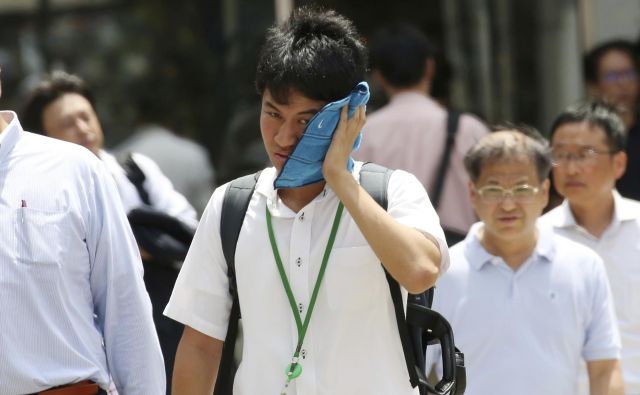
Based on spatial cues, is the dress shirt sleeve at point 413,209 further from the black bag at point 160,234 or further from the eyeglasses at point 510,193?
the black bag at point 160,234

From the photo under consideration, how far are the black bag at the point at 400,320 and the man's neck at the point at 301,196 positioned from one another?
12 centimetres

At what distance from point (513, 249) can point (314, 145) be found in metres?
1.72

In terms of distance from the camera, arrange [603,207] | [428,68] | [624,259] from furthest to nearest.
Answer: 1. [428,68]
2. [603,207]
3. [624,259]

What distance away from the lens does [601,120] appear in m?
5.57

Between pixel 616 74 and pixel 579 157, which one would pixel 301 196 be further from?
pixel 616 74

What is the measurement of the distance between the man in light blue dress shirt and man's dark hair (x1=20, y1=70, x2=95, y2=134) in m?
2.04

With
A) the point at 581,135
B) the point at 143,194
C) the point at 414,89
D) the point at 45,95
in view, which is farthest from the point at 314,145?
the point at 414,89

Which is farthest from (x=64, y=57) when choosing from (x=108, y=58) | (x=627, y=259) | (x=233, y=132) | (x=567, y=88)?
(x=627, y=259)

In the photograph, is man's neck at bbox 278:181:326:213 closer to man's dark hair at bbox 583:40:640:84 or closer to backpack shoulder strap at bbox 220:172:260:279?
backpack shoulder strap at bbox 220:172:260:279

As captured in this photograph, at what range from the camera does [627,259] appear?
5.28m

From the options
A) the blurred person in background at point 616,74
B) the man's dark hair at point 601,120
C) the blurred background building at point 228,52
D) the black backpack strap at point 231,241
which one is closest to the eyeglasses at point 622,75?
the blurred person in background at point 616,74

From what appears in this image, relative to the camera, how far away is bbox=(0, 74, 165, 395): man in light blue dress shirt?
3.40 meters

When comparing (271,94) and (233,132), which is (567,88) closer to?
(233,132)

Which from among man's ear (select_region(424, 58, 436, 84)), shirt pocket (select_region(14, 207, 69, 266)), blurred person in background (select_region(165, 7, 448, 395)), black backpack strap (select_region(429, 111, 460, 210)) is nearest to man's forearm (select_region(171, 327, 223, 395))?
blurred person in background (select_region(165, 7, 448, 395))
